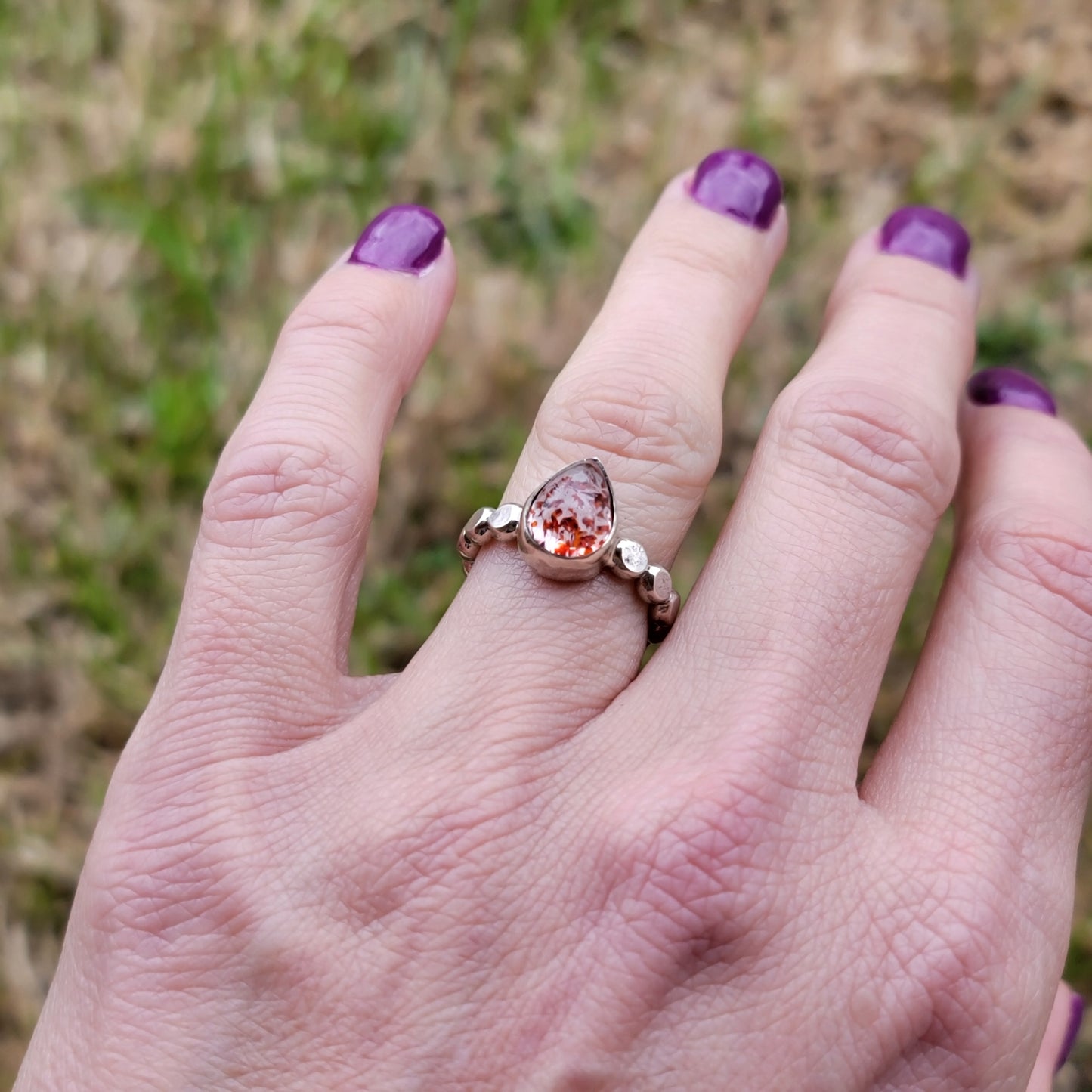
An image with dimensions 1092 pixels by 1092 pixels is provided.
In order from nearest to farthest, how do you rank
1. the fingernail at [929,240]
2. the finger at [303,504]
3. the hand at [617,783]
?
the hand at [617,783], the finger at [303,504], the fingernail at [929,240]

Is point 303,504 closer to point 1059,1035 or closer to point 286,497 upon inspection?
point 286,497

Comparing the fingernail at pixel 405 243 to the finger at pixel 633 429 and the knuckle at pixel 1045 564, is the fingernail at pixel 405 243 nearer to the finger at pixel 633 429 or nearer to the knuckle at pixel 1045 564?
the finger at pixel 633 429

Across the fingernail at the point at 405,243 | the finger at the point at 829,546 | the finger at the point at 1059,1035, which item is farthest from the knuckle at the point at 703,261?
the finger at the point at 1059,1035

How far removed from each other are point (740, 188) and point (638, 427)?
1.34 ft

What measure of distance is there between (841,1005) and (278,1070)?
22.7 inches

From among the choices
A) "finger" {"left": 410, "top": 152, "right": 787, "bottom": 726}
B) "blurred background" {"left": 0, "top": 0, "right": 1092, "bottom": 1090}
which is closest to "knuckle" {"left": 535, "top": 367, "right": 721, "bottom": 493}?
"finger" {"left": 410, "top": 152, "right": 787, "bottom": 726}

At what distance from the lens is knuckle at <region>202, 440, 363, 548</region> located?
1.36 meters

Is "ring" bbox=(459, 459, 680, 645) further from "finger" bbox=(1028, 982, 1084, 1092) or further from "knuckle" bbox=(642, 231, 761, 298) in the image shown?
"finger" bbox=(1028, 982, 1084, 1092)

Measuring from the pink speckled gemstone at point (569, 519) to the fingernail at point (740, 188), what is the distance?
0.49 meters

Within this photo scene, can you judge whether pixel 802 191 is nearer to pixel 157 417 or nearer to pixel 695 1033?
pixel 157 417

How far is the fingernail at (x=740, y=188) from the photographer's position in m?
1.55

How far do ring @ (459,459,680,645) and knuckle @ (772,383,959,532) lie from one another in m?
0.23

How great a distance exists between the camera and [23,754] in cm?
191

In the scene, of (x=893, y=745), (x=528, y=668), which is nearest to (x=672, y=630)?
(x=528, y=668)
